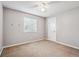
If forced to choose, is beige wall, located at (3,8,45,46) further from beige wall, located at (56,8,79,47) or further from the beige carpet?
beige wall, located at (56,8,79,47)

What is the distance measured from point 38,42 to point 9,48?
1.03m

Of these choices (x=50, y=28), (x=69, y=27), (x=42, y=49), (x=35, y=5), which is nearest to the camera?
(x=35, y=5)

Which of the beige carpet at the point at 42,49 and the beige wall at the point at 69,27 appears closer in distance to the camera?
the beige carpet at the point at 42,49

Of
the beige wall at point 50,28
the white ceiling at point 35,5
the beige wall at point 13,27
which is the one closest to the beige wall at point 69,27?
the beige wall at point 50,28

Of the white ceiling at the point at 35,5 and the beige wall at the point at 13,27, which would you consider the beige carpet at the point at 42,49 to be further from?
the white ceiling at the point at 35,5

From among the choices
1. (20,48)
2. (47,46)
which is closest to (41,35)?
(47,46)

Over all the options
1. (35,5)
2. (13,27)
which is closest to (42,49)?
(13,27)

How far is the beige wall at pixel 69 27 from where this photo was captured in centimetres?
251

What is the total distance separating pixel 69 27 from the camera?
8.73ft

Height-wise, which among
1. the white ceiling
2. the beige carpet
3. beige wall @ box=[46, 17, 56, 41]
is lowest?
the beige carpet

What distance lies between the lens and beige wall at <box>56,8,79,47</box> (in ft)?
8.24

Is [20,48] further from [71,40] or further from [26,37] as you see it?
[71,40]

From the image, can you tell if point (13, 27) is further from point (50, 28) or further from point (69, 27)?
point (69, 27)

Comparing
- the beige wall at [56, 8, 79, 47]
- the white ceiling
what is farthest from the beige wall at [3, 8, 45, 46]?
the beige wall at [56, 8, 79, 47]
